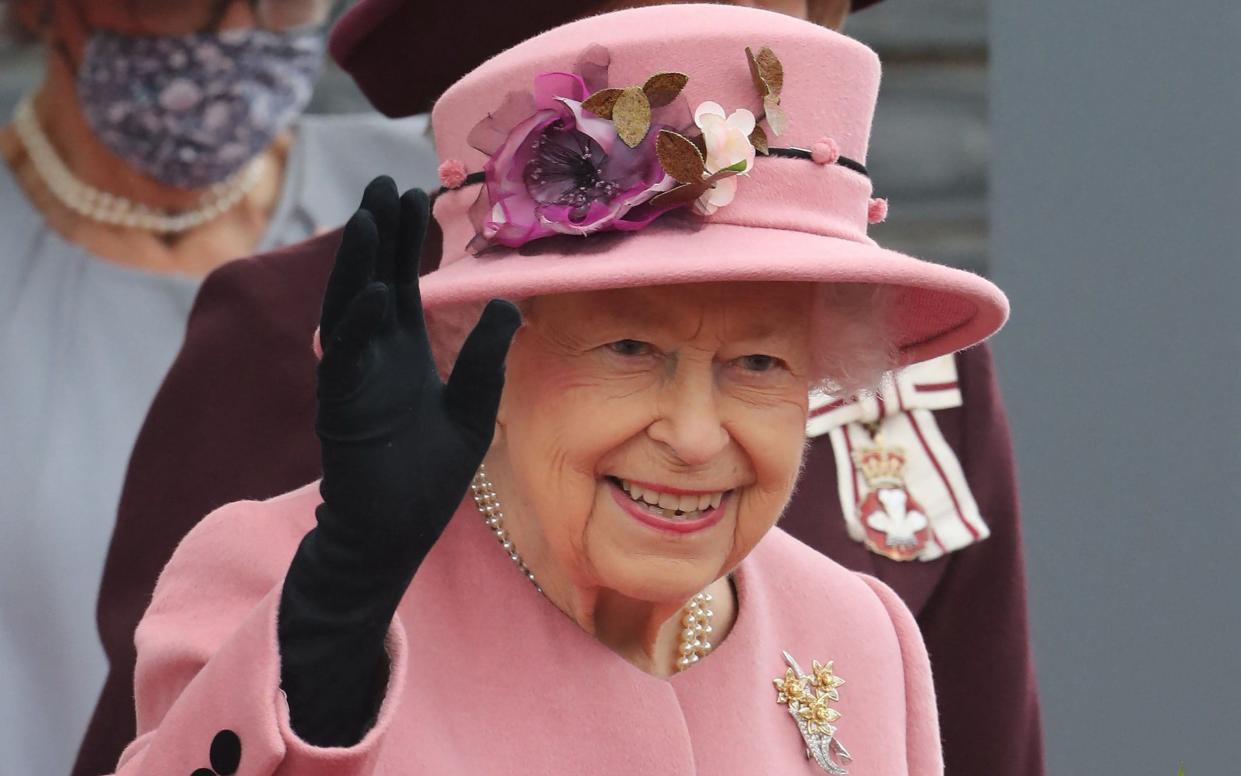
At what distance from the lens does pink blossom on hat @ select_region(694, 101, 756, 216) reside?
2.16 metres

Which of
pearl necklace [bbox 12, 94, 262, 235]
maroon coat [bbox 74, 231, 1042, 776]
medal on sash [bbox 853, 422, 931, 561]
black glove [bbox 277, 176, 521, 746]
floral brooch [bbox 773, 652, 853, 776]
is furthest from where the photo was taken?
pearl necklace [bbox 12, 94, 262, 235]

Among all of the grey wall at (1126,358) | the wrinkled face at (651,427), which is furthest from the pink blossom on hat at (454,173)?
the grey wall at (1126,358)

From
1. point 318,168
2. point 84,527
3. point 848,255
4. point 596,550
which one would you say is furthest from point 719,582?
point 318,168

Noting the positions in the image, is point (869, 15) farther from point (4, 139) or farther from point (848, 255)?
point (848, 255)

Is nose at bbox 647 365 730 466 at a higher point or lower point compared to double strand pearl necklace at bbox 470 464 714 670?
higher

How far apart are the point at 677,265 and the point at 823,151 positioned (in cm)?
26

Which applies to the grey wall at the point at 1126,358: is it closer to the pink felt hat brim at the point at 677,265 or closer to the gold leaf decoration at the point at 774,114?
the pink felt hat brim at the point at 677,265

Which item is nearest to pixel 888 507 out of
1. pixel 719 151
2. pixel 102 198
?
pixel 719 151

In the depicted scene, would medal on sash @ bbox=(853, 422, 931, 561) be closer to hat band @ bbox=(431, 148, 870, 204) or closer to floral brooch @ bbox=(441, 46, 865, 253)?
hat band @ bbox=(431, 148, 870, 204)

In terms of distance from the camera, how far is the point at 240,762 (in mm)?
1938

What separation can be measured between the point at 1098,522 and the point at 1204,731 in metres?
0.40

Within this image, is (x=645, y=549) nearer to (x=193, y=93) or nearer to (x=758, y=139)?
(x=758, y=139)

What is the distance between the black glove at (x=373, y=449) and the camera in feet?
6.09

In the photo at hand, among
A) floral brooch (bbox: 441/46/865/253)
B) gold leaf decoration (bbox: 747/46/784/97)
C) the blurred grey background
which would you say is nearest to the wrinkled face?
floral brooch (bbox: 441/46/865/253)
